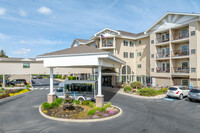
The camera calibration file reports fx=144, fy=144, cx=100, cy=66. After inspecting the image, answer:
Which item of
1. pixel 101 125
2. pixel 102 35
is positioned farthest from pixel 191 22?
pixel 101 125

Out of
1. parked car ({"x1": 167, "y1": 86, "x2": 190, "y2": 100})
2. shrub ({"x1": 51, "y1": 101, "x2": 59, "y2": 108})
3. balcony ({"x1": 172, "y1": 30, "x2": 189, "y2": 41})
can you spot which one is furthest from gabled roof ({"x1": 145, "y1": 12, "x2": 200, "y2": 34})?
shrub ({"x1": 51, "y1": 101, "x2": 59, "y2": 108})

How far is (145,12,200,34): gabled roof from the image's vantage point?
932 inches

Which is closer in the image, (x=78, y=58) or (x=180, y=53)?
(x=78, y=58)

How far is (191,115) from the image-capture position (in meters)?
12.2

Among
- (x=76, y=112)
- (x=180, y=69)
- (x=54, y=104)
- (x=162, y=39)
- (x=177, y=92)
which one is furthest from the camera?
(x=162, y=39)

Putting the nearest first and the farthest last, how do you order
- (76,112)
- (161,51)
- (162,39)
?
1. (76,112)
2. (162,39)
3. (161,51)

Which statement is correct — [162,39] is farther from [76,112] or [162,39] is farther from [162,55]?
[76,112]

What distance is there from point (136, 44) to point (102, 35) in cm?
944

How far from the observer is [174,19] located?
85.9 feet

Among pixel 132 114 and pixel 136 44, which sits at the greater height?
pixel 136 44

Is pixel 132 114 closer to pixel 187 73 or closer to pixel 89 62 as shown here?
pixel 89 62

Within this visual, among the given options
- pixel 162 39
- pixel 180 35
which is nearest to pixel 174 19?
pixel 180 35

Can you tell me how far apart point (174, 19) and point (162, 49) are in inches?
244

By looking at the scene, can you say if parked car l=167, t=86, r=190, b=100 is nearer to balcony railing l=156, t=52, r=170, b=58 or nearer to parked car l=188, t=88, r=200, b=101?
parked car l=188, t=88, r=200, b=101
